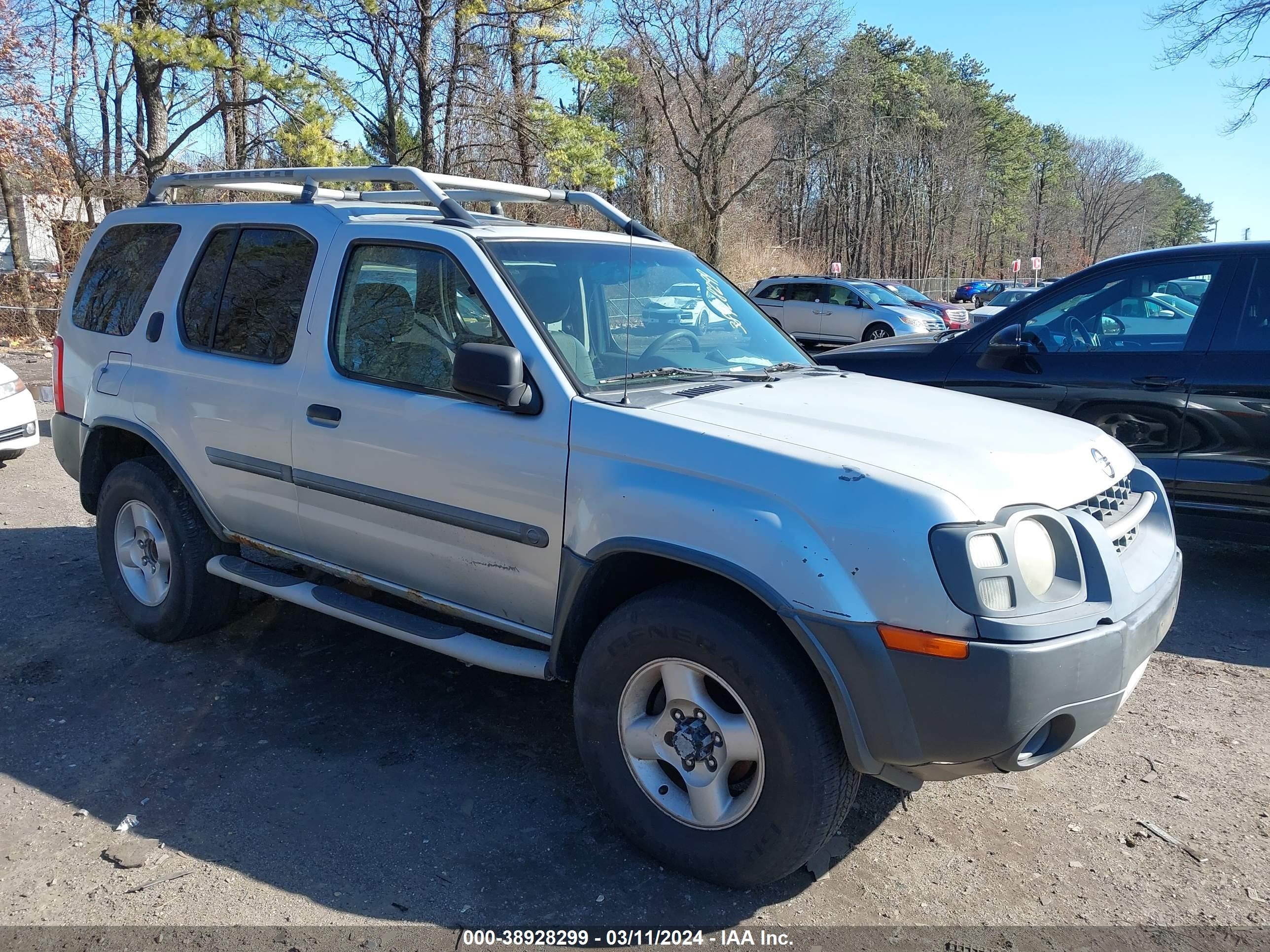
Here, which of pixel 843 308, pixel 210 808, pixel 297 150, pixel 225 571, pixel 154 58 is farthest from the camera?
pixel 843 308

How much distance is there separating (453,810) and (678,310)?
81.5 inches

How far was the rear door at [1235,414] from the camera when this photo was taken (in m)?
5.14

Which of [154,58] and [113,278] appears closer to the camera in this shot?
[113,278]

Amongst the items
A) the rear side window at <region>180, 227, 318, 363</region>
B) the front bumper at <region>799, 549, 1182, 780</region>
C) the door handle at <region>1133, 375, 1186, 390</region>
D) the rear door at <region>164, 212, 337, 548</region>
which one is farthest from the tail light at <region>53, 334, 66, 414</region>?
the door handle at <region>1133, 375, 1186, 390</region>

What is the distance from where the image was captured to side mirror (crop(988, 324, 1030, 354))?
5.95 metres

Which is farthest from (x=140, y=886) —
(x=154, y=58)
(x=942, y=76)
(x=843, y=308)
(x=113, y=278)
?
(x=942, y=76)

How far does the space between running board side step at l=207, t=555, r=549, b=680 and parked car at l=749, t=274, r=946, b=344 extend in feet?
61.0

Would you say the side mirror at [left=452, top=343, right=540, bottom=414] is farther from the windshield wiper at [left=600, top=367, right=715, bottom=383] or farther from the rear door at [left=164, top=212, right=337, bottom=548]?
the rear door at [left=164, top=212, right=337, bottom=548]

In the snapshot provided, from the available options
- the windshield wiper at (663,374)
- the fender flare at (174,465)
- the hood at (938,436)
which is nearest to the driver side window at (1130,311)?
the hood at (938,436)

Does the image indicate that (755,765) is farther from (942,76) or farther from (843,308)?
(942,76)

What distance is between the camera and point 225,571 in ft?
14.2

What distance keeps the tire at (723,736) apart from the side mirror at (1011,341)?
386cm

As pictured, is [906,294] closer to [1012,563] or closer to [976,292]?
[1012,563]

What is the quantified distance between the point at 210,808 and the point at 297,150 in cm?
1695
